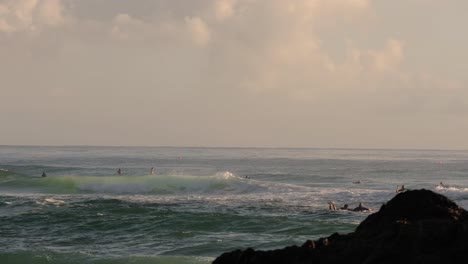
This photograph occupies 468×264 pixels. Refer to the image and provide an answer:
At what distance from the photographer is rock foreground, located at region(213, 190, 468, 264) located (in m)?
6.13

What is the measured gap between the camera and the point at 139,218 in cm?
2623

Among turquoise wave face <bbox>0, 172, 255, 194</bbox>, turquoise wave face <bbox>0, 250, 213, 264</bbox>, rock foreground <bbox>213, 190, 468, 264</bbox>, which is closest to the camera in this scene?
rock foreground <bbox>213, 190, 468, 264</bbox>

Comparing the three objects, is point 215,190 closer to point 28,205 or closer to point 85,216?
point 28,205

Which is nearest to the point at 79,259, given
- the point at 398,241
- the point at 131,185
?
the point at 398,241

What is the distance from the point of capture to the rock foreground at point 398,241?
241 inches

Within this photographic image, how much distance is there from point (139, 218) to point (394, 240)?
67.9 feet

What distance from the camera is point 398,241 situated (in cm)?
628

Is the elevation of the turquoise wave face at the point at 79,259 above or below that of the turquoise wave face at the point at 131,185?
above

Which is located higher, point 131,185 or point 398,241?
point 398,241

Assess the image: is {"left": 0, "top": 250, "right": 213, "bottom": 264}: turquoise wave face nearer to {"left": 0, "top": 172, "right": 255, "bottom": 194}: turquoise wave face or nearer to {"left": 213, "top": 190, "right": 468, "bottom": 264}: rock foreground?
{"left": 213, "top": 190, "right": 468, "bottom": 264}: rock foreground

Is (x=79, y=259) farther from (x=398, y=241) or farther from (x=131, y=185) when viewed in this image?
(x=131, y=185)

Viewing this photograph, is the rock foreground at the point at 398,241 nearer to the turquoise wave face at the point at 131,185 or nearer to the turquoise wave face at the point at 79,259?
the turquoise wave face at the point at 79,259

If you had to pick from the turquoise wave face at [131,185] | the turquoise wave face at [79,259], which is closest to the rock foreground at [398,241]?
the turquoise wave face at [79,259]

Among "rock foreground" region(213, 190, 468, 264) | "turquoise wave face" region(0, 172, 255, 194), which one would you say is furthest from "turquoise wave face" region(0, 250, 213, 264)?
"turquoise wave face" region(0, 172, 255, 194)
